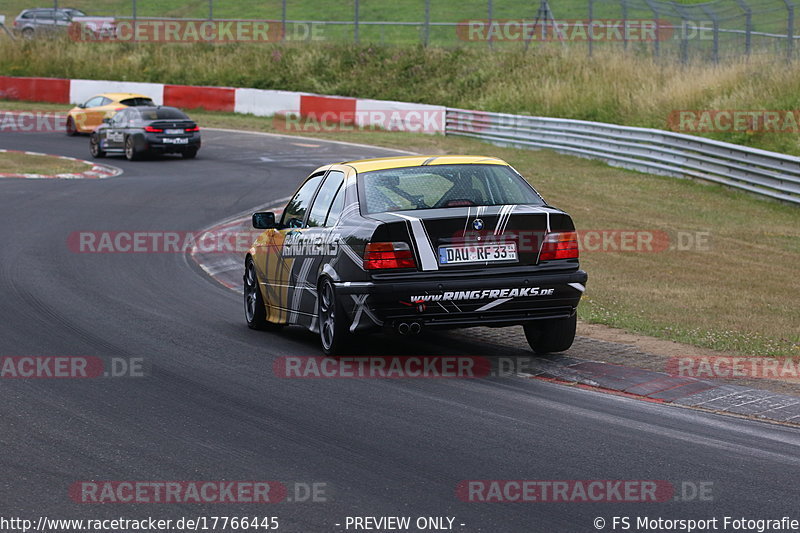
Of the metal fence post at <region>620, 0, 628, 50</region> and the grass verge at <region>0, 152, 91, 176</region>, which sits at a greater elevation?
the metal fence post at <region>620, 0, 628, 50</region>

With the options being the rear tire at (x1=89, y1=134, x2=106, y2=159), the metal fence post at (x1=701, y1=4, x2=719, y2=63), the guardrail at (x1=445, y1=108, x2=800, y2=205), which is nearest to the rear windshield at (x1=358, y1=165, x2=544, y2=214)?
the guardrail at (x1=445, y1=108, x2=800, y2=205)

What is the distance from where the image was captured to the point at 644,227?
61.0 feet

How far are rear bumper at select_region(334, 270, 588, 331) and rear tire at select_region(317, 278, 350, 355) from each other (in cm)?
20

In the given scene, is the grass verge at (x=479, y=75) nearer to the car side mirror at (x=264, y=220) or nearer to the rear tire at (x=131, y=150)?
the rear tire at (x=131, y=150)

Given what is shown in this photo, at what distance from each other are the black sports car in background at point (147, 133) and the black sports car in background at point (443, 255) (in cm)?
2048

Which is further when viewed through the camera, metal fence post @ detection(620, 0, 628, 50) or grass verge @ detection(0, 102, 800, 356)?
metal fence post @ detection(620, 0, 628, 50)

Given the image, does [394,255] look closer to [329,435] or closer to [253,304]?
[329,435]

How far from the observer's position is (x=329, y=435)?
680 centimetres

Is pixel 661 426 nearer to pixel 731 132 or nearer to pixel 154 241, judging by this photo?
pixel 154 241

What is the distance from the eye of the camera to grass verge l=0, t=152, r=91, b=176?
26.8 meters

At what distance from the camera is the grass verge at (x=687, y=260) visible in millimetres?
10797

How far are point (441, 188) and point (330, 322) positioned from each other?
135 cm

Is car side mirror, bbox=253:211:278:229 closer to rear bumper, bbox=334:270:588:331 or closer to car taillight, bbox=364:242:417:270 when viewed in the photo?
rear bumper, bbox=334:270:588:331

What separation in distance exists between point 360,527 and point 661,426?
2.56 m
